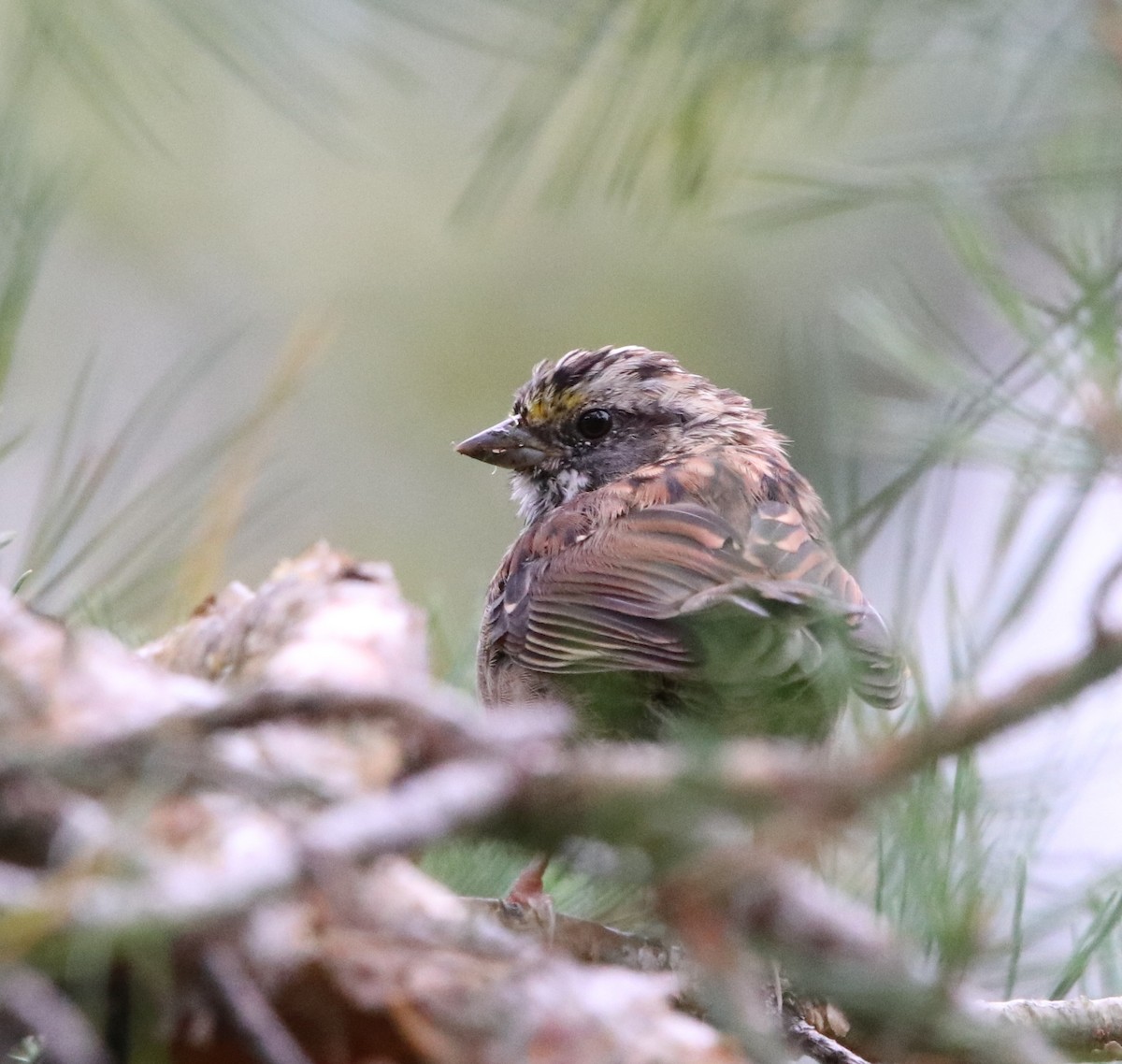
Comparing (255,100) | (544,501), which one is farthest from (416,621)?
(255,100)

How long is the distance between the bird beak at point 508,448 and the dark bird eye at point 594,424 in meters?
0.15

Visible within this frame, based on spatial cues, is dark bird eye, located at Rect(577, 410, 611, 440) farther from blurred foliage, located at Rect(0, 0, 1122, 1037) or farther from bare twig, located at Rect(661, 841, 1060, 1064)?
bare twig, located at Rect(661, 841, 1060, 1064)

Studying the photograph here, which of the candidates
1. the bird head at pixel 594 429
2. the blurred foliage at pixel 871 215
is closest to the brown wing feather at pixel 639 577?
the bird head at pixel 594 429

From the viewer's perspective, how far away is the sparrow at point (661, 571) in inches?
106

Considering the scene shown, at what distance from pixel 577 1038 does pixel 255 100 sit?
9050 mm

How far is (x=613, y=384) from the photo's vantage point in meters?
5.40

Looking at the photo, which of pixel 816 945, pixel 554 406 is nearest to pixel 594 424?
pixel 554 406

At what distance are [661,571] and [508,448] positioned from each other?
4.71 feet

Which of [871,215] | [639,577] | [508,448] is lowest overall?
[639,577]

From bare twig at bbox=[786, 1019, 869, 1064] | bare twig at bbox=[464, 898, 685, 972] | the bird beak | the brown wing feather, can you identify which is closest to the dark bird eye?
the bird beak

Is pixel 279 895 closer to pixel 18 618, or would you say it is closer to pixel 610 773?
pixel 610 773

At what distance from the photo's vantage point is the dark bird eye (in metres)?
5.34

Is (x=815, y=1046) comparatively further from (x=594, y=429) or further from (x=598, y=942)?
(x=594, y=429)

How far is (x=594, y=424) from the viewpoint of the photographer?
17.6 ft
